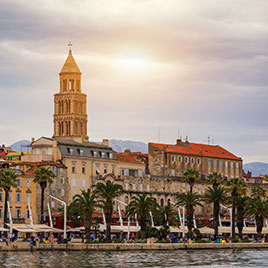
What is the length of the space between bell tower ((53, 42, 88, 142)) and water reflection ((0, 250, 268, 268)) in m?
80.9

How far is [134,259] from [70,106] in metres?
99.3

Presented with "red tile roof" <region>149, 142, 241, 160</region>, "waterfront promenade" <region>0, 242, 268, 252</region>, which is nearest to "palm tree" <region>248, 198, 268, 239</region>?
"waterfront promenade" <region>0, 242, 268, 252</region>

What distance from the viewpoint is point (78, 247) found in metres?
114

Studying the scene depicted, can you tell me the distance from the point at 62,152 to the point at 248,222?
49875 millimetres

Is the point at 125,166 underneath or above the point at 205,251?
above

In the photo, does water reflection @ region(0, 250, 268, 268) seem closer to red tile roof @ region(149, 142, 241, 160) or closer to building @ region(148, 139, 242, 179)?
building @ region(148, 139, 242, 179)

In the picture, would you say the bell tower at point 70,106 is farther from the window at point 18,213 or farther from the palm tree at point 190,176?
the window at point 18,213

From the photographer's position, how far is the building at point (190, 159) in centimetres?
17688

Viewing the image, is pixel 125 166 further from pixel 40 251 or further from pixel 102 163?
pixel 40 251

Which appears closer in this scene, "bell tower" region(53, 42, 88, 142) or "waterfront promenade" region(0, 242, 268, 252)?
"waterfront promenade" region(0, 242, 268, 252)

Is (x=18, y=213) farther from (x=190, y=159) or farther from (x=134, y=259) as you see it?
(x=190, y=159)

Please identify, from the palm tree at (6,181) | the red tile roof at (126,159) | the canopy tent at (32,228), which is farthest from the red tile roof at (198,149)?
the palm tree at (6,181)

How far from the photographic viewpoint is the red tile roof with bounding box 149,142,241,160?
180m

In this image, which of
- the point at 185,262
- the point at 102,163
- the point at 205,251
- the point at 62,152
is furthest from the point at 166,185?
the point at 185,262
